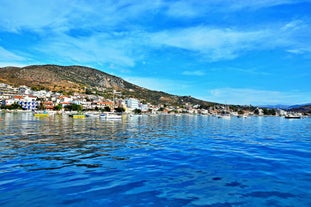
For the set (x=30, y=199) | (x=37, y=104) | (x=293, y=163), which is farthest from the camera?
(x=37, y=104)

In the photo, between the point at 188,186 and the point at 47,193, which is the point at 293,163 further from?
the point at 47,193

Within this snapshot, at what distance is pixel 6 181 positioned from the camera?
10555mm

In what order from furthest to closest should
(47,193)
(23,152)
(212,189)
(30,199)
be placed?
(23,152) < (212,189) < (47,193) < (30,199)

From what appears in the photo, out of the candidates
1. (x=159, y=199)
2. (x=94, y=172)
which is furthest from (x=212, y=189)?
(x=94, y=172)

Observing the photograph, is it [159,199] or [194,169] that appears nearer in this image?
[159,199]

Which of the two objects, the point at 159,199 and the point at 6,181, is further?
the point at 6,181

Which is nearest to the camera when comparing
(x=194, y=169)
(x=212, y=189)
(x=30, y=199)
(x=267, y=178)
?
(x=30, y=199)

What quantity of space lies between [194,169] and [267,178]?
11.6 ft

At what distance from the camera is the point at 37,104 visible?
14875 cm

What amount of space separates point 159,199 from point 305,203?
4.91 m

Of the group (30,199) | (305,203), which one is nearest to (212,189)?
(305,203)

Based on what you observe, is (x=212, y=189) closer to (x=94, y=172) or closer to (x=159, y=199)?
(x=159, y=199)

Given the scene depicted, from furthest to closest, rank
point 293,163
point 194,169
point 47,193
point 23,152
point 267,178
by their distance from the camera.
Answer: point 23,152
point 293,163
point 194,169
point 267,178
point 47,193

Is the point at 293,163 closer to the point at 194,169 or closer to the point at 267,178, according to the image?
the point at 267,178
